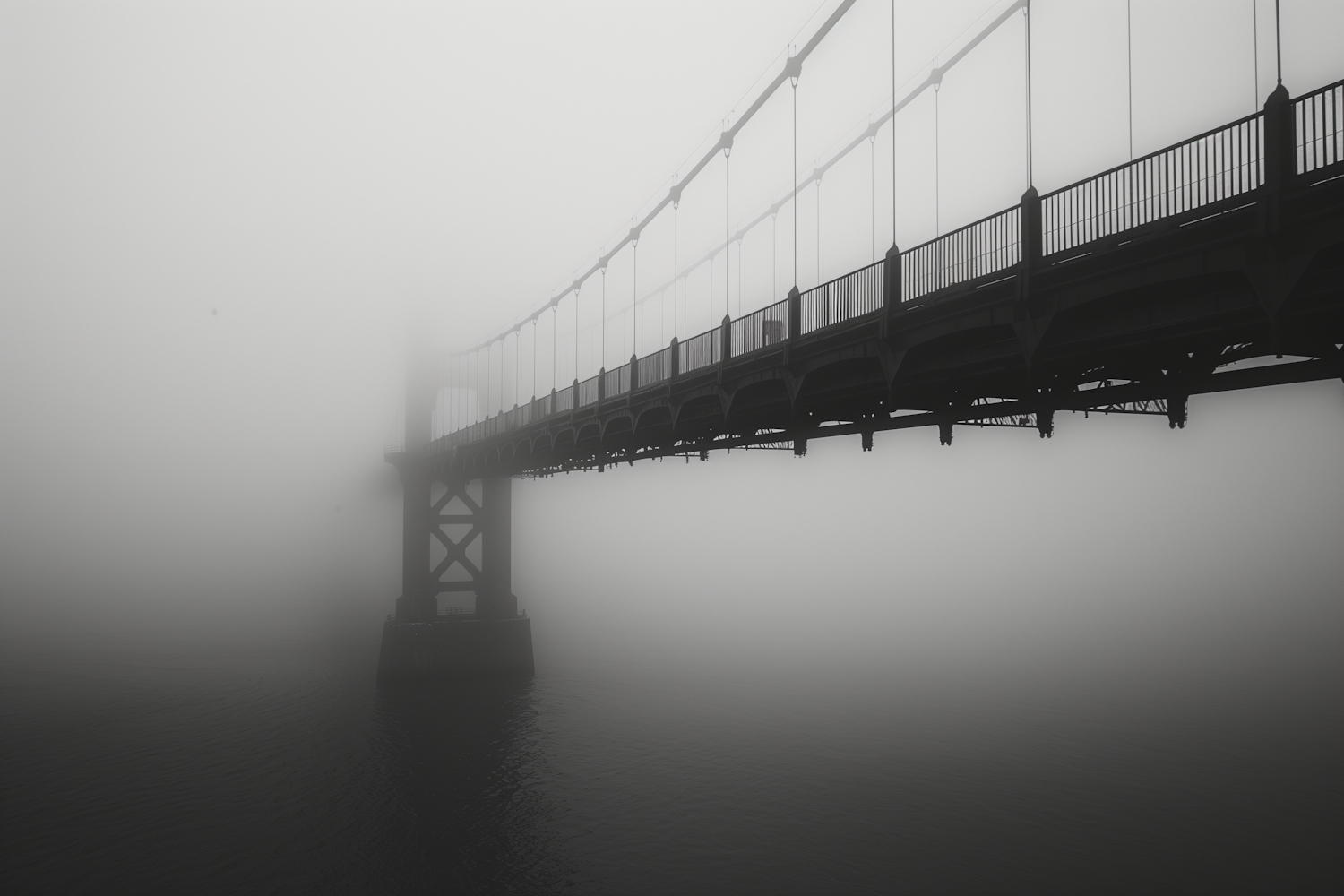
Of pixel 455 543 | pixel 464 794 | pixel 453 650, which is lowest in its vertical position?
pixel 464 794

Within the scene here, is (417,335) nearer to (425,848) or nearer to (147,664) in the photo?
(147,664)

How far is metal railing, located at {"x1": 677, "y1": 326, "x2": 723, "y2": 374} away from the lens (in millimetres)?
23688

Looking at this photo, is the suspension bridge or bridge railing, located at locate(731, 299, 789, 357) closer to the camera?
the suspension bridge

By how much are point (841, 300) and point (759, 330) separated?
4384mm

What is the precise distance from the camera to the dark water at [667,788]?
2373 cm

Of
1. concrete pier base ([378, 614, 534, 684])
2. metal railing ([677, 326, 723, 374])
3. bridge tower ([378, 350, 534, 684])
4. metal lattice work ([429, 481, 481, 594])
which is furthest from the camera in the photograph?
metal lattice work ([429, 481, 481, 594])

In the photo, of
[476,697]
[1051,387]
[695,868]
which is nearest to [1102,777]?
[695,868]

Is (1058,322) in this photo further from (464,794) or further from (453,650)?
(453,650)

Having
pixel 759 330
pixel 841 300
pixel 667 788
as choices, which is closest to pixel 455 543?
pixel 667 788

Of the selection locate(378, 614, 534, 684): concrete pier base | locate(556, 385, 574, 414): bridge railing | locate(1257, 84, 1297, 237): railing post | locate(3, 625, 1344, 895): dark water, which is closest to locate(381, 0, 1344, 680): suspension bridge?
locate(1257, 84, 1297, 237): railing post

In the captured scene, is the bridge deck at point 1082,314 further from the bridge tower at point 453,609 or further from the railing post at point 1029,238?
the bridge tower at point 453,609

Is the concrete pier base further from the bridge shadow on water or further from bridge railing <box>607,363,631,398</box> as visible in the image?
bridge railing <box>607,363,631,398</box>

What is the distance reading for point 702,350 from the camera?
2427cm

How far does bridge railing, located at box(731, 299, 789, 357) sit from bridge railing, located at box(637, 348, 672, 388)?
3440 millimetres
